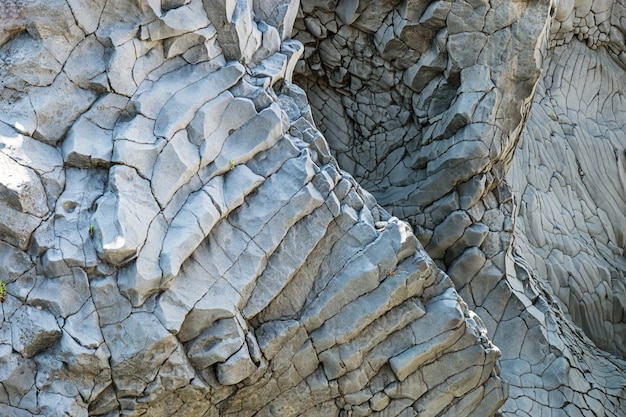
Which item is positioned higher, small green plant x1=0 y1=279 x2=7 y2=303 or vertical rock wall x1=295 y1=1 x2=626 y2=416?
small green plant x1=0 y1=279 x2=7 y2=303

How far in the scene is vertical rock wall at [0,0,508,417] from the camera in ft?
13.5

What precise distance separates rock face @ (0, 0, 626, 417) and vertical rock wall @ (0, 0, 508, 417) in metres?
0.01

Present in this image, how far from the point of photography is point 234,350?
14.7 feet

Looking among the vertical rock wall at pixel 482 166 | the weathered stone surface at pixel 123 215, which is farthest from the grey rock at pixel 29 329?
the vertical rock wall at pixel 482 166

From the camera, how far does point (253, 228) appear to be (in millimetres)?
4605

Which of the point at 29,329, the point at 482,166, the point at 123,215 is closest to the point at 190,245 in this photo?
the point at 123,215

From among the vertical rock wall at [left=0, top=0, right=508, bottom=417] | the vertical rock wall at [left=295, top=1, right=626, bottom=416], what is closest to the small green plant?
the vertical rock wall at [left=0, top=0, right=508, bottom=417]

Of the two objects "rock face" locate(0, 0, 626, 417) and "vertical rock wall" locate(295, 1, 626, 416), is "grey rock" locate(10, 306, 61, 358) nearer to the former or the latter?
"rock face" locate(0, 0, 626, 417)

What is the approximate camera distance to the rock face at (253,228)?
4156 millimetres

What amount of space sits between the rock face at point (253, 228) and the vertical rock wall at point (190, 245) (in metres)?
0.01

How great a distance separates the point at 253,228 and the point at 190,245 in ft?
1.45

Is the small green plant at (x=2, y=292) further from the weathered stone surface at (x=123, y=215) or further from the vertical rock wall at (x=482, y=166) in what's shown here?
the vertical rock wall at (x=482, y=166)

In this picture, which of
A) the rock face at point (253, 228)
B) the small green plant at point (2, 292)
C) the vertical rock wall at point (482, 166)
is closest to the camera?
the small green plant at point (2, 292)

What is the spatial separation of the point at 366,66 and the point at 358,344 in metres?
2.94
